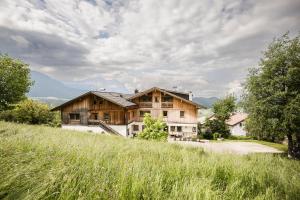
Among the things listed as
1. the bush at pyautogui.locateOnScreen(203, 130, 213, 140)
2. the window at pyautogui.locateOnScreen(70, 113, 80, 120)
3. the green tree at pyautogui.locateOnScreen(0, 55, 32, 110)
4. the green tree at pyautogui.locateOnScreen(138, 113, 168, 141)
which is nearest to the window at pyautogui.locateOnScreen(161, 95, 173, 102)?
the bush at pyautogui.locateOnScreen(203, 130, 213, 140)

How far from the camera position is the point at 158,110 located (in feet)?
127

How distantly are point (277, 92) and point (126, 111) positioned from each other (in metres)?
22.3

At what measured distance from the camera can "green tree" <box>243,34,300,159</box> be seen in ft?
60.2

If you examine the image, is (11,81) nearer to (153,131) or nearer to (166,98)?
(166,98)

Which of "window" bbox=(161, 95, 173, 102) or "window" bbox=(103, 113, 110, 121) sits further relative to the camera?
"window" bbox=(161, 95, 173, 102)

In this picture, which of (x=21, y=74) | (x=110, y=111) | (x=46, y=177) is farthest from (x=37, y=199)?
(x=21, y=74)

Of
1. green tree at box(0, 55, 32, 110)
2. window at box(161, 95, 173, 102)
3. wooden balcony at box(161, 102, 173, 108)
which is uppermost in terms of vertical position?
green tree at box(0, 55, 32, 110)

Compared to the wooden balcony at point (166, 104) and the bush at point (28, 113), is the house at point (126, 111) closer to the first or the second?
the wooden balcony at point (166, 104)

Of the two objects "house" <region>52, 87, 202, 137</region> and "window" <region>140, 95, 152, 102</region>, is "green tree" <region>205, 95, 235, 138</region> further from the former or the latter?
"window" <region>140, 95, 152, 102</region>

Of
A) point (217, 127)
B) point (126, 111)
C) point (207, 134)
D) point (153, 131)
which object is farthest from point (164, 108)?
point (153, 131)

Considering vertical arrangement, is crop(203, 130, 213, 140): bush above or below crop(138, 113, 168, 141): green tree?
below

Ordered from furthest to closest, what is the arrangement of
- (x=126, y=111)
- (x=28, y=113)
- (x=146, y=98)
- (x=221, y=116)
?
(x=221, y=116)
(x=146, y=98)
(x=28, y=113)
(x=126, y=111)

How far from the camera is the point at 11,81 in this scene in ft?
127

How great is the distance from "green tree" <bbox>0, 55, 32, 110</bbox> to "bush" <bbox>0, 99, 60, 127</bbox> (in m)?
4.32
